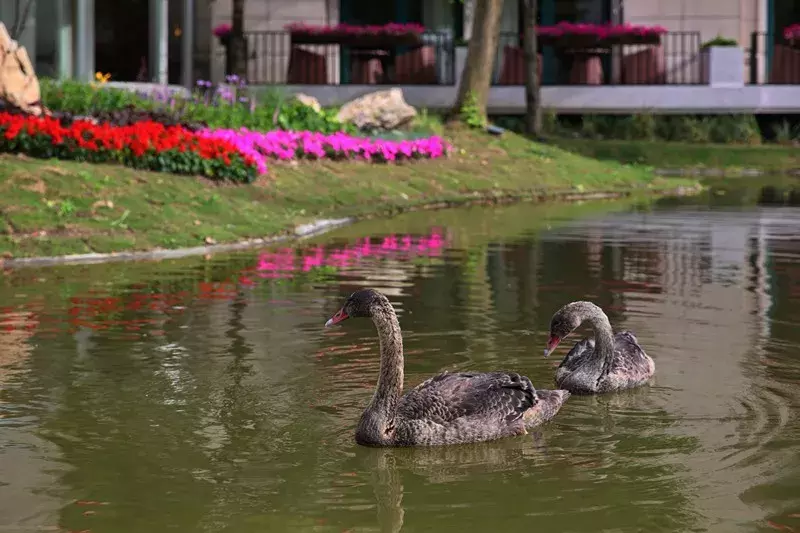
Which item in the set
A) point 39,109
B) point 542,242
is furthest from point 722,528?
point 39,109

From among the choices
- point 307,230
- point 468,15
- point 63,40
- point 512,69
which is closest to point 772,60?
point 512,69

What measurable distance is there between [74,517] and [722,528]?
318 centimetres

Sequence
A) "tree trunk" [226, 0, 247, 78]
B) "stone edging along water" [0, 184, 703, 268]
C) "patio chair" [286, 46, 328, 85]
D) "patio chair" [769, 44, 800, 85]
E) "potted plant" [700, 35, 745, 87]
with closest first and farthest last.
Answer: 1. "stone edging along water" [0, 184, 703, 268]
2. "tree trunk" [226, 0, 247, 78]
3. "potted plant" [700, 35, 745, 87]
4. "patio chair" [286, 46, 328, 85]
5. "patio chair" [769, 44, 800, 85]

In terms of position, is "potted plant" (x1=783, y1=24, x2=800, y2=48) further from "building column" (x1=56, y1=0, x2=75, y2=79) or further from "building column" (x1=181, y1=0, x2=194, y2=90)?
"building column" (x1=56, y1=0, x2=75, y2=79)

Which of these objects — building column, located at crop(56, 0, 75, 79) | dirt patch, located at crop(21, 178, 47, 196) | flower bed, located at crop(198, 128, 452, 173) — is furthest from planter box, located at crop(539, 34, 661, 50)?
dirt patch, located at crop(21, 178, 47, 196)

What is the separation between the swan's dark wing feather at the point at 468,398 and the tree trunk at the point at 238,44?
28560 millimetres

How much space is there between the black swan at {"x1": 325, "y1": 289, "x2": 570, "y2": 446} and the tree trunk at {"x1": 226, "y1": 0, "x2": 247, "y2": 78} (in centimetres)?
2861

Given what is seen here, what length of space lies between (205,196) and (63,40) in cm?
1432

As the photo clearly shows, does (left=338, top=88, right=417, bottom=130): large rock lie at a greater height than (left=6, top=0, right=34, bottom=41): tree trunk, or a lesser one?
lesser

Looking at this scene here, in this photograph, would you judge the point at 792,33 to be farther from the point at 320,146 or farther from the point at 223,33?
the point at 320,146

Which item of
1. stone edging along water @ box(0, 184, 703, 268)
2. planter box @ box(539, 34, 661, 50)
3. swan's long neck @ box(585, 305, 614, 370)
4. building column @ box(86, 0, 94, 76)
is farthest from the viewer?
planter box @ box(539, 34, 661, 50)

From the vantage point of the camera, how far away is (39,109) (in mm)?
25781

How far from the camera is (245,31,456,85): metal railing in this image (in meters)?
42.7

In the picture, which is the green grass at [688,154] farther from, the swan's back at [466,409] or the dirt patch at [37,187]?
the swan's back at [466,409]
